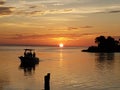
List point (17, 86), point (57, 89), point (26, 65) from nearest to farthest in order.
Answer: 1. point (57, 89)
2. point (17, 86)
3. point (26, 65)

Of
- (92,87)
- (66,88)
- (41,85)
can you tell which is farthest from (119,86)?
(41,85)

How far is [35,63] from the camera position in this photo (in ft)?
281

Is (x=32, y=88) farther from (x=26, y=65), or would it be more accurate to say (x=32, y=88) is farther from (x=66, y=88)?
(x=26, y=65)

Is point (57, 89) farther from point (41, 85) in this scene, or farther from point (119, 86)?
point (119, 86)

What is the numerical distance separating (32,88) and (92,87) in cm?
792

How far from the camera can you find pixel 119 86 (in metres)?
41.6

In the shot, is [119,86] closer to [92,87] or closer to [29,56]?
[92,87]

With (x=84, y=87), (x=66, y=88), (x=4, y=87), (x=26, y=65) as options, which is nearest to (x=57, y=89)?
(x=66, y=88)

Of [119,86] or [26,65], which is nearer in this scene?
[119,86]

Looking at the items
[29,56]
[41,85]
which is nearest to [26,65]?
[29,56]

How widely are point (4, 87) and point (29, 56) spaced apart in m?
43.1

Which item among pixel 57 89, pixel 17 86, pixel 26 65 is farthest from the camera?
pixel 26 65

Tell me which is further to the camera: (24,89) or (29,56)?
(29,56)

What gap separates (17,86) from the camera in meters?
40.9
